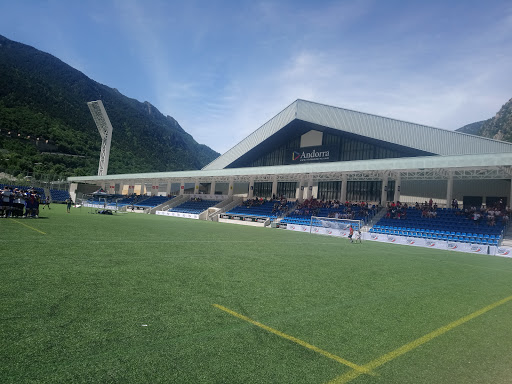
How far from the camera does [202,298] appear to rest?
535cm

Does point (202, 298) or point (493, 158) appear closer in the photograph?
point (202, 298)

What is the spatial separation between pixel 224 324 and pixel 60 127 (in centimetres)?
11532

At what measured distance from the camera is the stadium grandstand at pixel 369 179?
897 inches

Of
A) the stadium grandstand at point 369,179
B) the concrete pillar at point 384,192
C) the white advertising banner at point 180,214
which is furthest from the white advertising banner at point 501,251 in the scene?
the white advertising banner at point 180,214

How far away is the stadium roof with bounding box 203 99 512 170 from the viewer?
99.2 ft

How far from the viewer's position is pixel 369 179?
32.9 m

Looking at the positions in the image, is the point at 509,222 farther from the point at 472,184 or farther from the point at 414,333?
the point at 414,333

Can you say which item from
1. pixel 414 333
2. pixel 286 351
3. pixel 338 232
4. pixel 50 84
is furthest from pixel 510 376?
pixel 50 84

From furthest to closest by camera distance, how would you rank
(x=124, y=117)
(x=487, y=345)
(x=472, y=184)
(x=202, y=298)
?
(x=124, y=117), (x=472, y=184), (x=202, y=298), (x=487, y=345)

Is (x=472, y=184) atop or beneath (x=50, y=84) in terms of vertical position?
beneath

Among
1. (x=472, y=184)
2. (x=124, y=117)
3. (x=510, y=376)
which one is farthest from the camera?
(x=124, y=117)

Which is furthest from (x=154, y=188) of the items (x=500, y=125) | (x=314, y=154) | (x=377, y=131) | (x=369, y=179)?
(x=500, y=125)

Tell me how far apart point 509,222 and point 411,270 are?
56.5 ft

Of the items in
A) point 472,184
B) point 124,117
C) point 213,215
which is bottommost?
point 213,215
